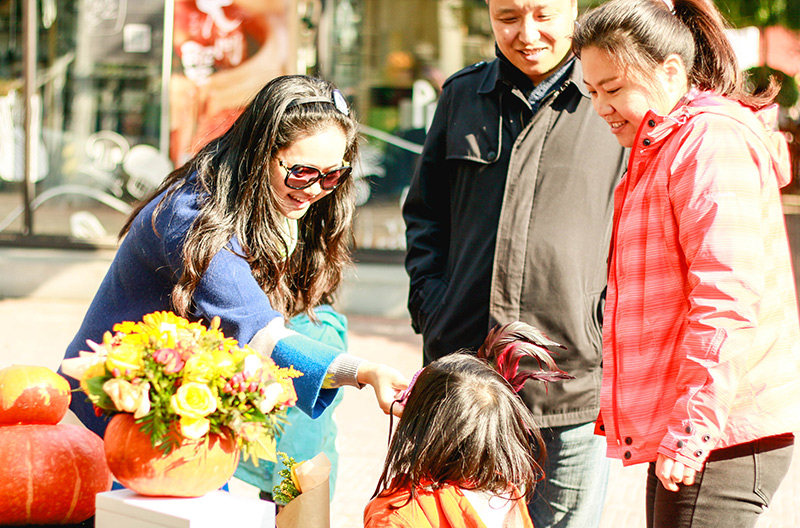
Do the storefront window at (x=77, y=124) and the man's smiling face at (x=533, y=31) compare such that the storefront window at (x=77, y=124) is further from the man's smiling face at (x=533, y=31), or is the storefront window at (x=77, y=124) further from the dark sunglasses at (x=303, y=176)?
the dark sunglasses at (x=303, y=176)

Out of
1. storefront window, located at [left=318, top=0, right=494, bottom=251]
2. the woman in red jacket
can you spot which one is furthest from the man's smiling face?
storefront window, located at [left=318, top=0, right=494, bottom=251]

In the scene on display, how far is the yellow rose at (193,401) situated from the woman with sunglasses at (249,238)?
1.41 ft

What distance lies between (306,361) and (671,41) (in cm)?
112

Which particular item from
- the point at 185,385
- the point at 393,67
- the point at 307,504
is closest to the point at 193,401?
the point at 185,385

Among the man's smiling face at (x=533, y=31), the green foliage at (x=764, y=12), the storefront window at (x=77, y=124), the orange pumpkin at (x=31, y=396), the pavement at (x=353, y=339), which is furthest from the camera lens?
the storefront window at (x=77, y=124)

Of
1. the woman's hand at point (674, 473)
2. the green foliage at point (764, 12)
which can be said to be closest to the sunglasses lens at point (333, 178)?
the woman's hand at point (674, 473)

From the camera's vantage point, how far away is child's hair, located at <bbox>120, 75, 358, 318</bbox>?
209cm

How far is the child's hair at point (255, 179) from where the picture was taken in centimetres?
209

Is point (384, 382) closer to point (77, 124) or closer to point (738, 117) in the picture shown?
point (738, 117)

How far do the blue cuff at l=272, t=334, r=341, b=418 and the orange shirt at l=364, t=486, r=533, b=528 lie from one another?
1.03ft

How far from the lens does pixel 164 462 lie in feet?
5.47

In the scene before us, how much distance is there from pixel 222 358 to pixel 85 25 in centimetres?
899

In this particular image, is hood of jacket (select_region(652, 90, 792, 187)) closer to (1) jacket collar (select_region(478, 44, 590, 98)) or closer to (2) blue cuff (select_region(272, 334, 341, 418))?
(1) jacket collar (select_region(478, 44, 590, 98))

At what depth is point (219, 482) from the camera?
1.74 m
